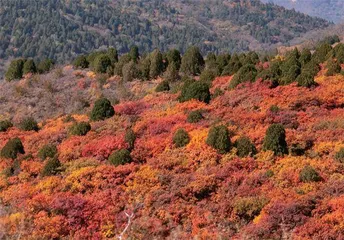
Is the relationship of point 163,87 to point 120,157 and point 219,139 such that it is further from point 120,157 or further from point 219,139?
point 120,157

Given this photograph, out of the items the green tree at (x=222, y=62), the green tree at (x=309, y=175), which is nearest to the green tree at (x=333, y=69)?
the green tree at (x=222, y=62)

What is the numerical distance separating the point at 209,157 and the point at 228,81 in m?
14.3

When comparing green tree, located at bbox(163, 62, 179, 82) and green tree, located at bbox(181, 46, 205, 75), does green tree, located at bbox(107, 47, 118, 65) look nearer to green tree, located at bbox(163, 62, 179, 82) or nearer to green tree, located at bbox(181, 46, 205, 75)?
green tree, located at bbox(181, 46, 205, 75)

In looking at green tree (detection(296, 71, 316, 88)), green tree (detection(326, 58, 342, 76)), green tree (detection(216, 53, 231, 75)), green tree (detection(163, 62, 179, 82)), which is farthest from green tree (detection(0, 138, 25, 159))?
green tree (detection(326, 58, 342, 76))

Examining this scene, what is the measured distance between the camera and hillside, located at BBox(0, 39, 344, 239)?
44.8ft

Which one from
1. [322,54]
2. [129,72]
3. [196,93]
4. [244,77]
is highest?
[322,54]

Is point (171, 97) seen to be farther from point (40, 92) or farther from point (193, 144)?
point (40, 92)

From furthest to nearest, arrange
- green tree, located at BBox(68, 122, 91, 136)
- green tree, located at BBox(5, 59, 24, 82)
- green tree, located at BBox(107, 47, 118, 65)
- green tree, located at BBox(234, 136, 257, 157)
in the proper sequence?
green tree, located at BBox(5, 59, 24, 82), green tree, located at BBox(107, 47, 118, 65), green tree, located at BBox(68, 122, 91, 136), green tree, located at BBox(234, 136, 257, 157)

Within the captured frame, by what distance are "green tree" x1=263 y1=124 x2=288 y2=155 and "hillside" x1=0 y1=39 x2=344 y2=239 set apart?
1.7 inches

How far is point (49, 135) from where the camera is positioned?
2420 cm

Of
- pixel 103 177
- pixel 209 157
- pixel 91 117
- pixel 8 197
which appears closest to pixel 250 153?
pixel 209 157

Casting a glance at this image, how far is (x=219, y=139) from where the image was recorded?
1872cm

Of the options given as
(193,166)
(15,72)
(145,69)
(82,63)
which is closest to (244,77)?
(145,69)

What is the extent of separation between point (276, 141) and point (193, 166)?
10.9 ft
